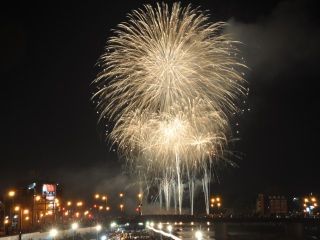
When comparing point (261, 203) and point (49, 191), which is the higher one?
point (49, 191)

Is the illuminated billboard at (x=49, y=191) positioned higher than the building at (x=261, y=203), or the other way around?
the illuminated billboard at (x=49, y=191)

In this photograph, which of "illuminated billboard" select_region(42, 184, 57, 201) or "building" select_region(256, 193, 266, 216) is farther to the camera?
"building" select_region(256, 193, 266, 216)

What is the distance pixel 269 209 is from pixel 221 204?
21.5 metres

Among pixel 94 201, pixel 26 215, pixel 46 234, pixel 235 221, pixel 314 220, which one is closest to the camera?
pixel 46 234

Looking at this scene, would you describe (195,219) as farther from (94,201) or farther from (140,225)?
(94,201)

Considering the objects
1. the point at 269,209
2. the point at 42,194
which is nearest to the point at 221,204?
the point at 269,209

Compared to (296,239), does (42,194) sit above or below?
above

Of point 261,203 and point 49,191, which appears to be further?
point 261,203

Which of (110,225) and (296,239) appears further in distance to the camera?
(110,225)

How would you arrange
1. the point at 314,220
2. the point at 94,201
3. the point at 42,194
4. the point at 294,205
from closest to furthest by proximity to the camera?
1. the point at 314,220
2. the point at 42,194
3. the point at 94,201
4. the point at 294,205

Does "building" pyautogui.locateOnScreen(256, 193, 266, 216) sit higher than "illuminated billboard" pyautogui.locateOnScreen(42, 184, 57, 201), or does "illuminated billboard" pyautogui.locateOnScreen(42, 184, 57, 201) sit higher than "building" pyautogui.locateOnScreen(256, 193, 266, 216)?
"illuminated billboard" pyautogui.locateOnScreen(42, 184, 57, 201)

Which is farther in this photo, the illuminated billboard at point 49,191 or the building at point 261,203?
the building at point 261,203

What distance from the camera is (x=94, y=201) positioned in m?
183

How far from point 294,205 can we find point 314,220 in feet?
407
